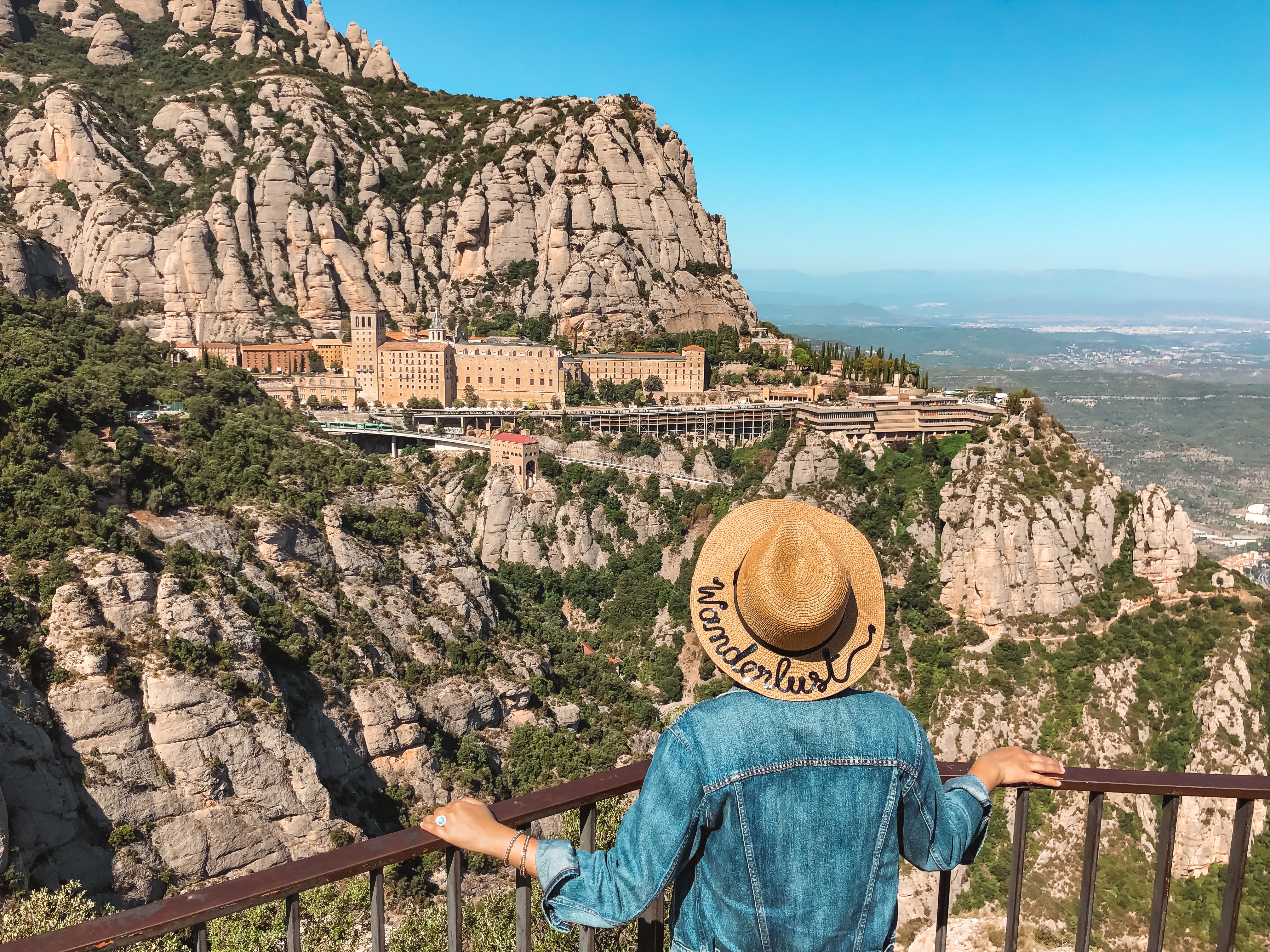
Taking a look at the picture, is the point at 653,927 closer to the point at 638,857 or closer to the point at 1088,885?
the point at 638,857

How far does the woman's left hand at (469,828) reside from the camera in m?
3.16

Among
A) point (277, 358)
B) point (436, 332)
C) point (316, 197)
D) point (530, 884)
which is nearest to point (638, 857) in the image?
point (530, 884)

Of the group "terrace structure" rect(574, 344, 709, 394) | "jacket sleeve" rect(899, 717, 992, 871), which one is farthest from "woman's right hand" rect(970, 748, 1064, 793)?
"terrace structure" rect(574, 344, 709, 394)

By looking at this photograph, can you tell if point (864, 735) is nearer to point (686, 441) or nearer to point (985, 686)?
point (985, 686)

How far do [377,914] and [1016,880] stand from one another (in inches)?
111

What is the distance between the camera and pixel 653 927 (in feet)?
12.3

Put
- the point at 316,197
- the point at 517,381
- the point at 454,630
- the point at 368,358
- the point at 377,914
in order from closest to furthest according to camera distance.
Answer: the point at 377,914 < the point at 454,630 < the point at 517,381 < the point at 368,358 < the point at 316,197

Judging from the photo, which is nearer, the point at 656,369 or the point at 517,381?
the point at 517,381

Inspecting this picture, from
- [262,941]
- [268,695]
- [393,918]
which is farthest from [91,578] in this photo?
[262,941]

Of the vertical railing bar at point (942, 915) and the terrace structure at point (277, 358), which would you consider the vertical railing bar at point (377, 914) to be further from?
the terrace structure at point (277, 358)

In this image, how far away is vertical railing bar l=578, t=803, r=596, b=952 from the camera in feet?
11.9

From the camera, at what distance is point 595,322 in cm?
7700

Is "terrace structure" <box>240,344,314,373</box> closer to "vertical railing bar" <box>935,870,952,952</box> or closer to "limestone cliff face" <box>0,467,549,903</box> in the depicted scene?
"limestone cliff face" <box>0,467,549,903</box>

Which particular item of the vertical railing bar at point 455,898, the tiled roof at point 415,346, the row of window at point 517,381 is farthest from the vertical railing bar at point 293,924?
the tiled roof at point 415,346
